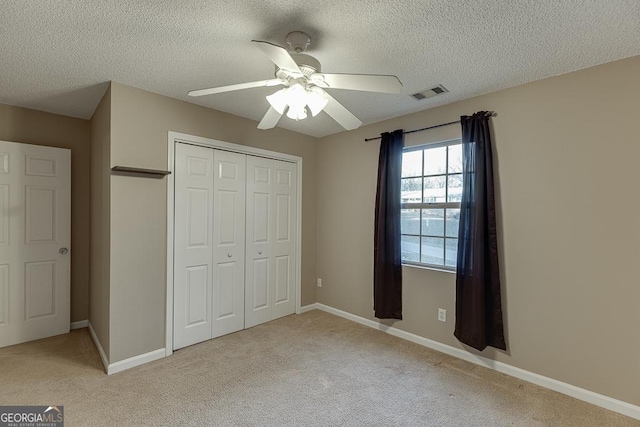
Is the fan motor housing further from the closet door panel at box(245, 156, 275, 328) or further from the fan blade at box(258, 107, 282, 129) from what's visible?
the closet door panel at box(245, 156, 275, 328)

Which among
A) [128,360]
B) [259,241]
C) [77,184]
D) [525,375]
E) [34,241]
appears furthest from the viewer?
[259,241]

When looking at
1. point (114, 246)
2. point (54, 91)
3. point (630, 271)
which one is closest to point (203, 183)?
point (114, 246)

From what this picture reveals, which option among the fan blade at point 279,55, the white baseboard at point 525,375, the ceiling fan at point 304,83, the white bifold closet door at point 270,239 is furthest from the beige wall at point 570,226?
the fan blade at point 279,55

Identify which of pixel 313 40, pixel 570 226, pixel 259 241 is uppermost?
pixel 313 40

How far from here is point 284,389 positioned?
2283 millimetres

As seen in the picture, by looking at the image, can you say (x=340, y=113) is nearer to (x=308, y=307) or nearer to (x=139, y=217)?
(x=139, y=217)

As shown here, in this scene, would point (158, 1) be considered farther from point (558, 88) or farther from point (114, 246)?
point (558, 88)

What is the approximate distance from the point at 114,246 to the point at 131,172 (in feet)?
2.09

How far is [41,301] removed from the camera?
3.17 meters

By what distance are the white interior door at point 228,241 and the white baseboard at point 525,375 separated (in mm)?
1575

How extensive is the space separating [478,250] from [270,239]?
2.27 m

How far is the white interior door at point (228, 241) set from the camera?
3.18 m

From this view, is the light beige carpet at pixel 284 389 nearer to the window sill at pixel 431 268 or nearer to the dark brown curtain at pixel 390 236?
the dark brown curtain at pixel 390 236

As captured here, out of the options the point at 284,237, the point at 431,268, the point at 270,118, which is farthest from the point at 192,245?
the point at 431,268
